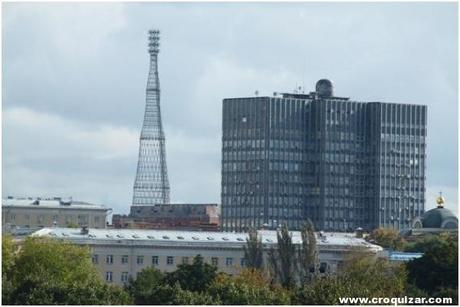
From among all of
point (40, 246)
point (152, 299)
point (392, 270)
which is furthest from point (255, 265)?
point (152, 299)

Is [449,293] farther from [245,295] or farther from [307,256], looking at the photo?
[307,256]

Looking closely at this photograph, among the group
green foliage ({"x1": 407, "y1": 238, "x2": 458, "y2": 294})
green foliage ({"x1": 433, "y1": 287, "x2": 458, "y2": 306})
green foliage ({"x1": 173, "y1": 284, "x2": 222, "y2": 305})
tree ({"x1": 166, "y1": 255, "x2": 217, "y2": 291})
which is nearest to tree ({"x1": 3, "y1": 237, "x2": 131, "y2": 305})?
green foliage ({"x1": 173, "y1": 284, "x2": 222, "y2": 305})

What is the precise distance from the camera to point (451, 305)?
117 m

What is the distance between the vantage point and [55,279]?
460ft

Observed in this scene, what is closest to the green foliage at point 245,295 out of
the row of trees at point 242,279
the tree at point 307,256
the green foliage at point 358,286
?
the row of trees at point 242,279

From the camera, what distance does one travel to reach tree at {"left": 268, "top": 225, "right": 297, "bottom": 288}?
178000 mm

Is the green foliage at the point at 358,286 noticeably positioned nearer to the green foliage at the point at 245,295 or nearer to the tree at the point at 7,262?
the green foliage at the point at 245,295

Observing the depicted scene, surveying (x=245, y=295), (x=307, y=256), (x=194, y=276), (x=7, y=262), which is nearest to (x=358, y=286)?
(x=245, y=295)

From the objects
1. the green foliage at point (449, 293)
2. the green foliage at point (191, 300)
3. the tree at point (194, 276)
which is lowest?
the green foliage at point (191, 300)

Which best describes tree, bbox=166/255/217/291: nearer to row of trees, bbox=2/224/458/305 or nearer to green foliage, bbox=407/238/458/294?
row of trees, bbox=2/224/458/305

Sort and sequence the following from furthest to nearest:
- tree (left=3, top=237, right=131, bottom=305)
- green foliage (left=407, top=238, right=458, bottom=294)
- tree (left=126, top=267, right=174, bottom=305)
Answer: green foliage (left=407, top=238, right=458, bottom=294), tree (left=126, top=267, right=174, bottom=305), tree (left=3, top=237, right=131, bottom=305)

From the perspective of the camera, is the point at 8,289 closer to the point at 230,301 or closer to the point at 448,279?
the point at 230,301

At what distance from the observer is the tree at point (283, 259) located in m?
178

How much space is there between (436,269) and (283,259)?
24.1 metres
